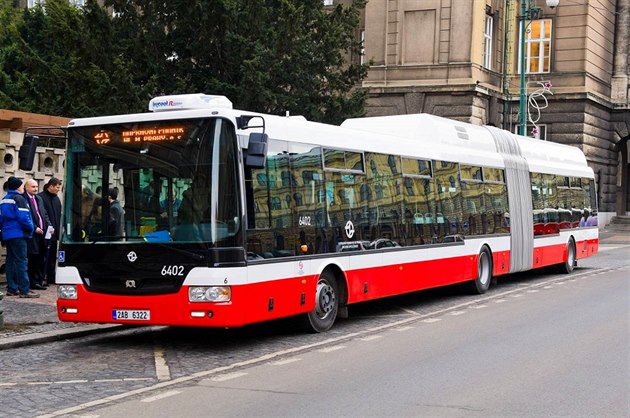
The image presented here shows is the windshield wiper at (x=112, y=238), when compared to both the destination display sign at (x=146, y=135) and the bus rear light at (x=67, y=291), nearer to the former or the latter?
the bus rear light at (x=67, y=291)

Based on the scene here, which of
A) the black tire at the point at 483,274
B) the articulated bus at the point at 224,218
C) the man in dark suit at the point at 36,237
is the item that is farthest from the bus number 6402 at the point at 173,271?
the black tire at the point at 483,274

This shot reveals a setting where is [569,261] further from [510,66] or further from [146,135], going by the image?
[510,66]

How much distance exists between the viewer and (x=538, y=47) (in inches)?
1724

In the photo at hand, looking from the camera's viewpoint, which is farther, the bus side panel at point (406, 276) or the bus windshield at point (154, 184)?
the bus side panel at point (406, 276)

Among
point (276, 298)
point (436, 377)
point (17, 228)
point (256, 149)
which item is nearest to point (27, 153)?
point (256, 149)

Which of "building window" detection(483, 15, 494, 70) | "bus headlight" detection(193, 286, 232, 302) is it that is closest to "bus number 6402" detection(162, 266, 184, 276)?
"bus headlight" detection(193, 286, 232, 302)

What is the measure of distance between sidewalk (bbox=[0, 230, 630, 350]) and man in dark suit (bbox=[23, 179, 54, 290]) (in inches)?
38.3

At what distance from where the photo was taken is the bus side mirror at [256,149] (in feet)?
33.9

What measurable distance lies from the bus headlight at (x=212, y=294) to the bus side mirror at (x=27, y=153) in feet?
7.68

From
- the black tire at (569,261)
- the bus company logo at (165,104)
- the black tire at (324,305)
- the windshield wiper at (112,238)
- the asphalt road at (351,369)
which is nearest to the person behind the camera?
the asphalt road at (351,369)

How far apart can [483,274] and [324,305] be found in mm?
6523

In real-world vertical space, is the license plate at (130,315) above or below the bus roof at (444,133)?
below

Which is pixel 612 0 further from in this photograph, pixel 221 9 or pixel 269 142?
pixel 269 142

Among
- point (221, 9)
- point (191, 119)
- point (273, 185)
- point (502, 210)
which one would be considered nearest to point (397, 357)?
Answer: point (273, 185)
